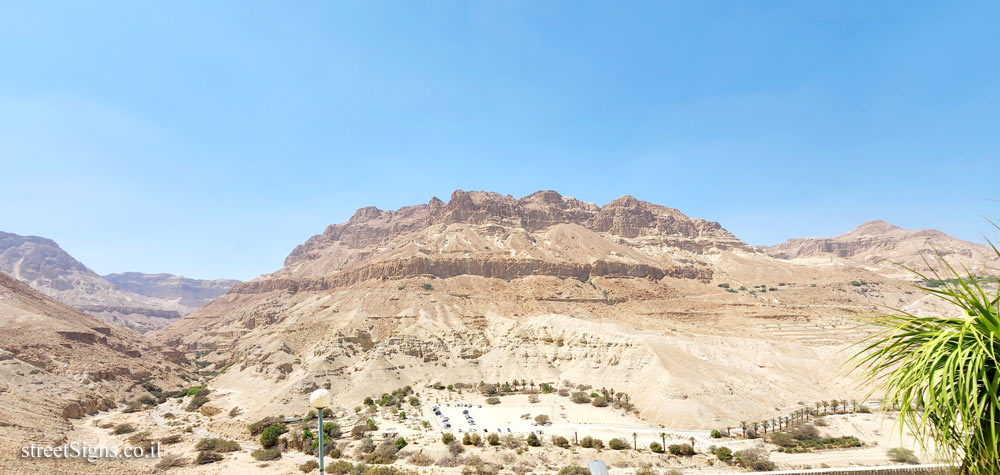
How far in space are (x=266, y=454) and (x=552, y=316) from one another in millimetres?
45377

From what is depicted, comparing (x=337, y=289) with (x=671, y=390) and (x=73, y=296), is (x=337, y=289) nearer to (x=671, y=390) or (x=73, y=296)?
(x=671, y=390)

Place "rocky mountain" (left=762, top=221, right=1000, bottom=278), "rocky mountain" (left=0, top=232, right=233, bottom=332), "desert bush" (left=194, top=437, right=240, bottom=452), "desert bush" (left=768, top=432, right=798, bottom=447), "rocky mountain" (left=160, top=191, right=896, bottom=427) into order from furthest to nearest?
"rocky mountain" (left=762, top=221, right=1000, bottom=278) < "rocky mountain" (left=0, top=232, right=233, bottom=332) < "rocky mountain" (left=160, top=191, right=896, bottom=427) < "desert bush" (left=768, top=432, right=798, bottom=447) < "desert bush" (left=194, top=437, right=240, bottom=452)

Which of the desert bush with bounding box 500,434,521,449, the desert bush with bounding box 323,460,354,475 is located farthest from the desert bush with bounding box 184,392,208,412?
the desert bush with bounding box 500,434,521,449

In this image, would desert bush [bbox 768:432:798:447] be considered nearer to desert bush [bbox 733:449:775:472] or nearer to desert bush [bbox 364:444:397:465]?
desert bush [bbox 733:449:775:472]

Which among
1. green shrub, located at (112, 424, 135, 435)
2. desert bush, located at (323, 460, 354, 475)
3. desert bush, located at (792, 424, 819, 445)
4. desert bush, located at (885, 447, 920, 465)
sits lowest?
green shrub, located at (112, 424, 135, 435)

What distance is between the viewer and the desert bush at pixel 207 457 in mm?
26023

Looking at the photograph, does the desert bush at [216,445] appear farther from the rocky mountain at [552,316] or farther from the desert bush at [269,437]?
the rocky mountain at [552,316]

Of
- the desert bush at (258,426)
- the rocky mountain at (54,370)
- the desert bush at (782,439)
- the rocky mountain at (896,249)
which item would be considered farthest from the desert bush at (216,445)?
the rocky mountain at (896,249)

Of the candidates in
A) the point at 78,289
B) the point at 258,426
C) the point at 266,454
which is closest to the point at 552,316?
the point at 258,426

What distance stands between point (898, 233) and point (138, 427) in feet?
829

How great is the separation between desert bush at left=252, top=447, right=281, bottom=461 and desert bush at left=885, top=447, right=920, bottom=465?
116ft

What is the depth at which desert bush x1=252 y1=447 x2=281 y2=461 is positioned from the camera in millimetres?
27044

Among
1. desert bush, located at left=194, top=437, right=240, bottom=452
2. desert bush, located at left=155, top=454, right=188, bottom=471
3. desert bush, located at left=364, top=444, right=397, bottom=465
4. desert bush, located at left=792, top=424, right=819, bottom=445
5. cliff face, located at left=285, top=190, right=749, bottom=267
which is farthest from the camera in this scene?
cliff face, located at left=285, top=190, right=749, bottom=267

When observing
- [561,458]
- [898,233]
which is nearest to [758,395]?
[561,458]
